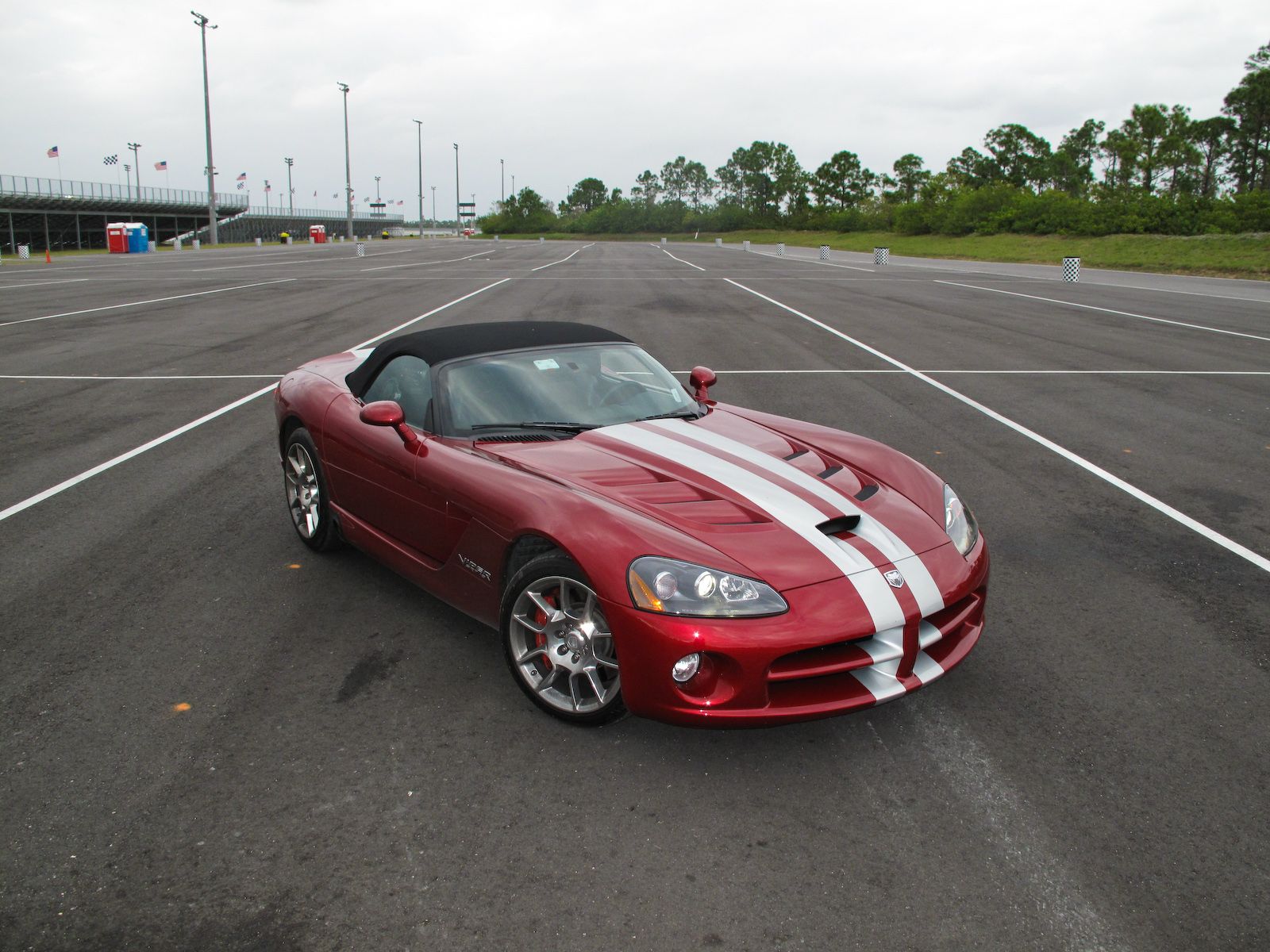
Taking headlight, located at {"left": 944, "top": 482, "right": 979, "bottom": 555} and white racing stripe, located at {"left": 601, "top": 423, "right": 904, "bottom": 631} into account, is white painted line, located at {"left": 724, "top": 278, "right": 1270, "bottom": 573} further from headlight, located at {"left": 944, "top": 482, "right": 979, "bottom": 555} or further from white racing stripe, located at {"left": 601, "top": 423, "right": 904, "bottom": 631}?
white racing stripe, located at {"left": 601, "top": 423, "right": 904, "bottom": 631}

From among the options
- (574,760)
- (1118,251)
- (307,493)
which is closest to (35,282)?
(307,493)

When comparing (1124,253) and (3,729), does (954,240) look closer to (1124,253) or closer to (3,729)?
(1124,253)

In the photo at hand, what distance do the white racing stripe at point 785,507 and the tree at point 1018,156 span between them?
318 ft

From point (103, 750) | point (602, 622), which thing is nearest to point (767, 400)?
point (602, 622)

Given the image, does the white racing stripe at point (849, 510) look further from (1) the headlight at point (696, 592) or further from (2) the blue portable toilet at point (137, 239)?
(2) the blue portable toilet at point (137, 239)

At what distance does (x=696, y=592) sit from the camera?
3199 mm

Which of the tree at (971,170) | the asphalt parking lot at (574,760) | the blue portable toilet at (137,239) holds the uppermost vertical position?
the tree at (971,170)

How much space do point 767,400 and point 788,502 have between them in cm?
636

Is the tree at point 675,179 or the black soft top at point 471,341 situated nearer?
the black soft top at point 471,341

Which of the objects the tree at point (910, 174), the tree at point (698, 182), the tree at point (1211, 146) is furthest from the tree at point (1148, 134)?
the tree at point (698, 182)

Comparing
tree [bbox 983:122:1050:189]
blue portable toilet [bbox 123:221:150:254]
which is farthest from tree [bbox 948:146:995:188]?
blue portable toilet [bbox 123:221:150:254]

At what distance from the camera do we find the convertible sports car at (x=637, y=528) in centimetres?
318

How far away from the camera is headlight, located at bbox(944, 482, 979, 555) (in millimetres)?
3896

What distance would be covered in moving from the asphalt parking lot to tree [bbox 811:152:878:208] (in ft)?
427
